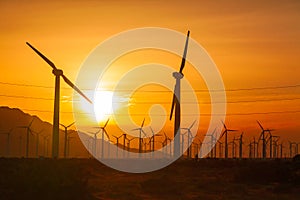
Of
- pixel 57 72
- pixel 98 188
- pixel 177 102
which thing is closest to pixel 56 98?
pixel 57 72

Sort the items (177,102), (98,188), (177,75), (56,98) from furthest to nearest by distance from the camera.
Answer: (177,75), (177,102), (56,98), (98,188)

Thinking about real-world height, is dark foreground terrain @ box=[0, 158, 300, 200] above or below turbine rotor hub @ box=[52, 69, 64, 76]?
below

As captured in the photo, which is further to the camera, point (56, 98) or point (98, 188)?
point (56, 98)

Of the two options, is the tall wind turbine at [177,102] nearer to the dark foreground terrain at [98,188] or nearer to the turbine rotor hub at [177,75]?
the turbine rotor hub at [177,75]

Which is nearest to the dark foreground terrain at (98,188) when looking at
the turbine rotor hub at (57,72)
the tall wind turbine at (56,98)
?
the tall wind turbine at (56,98)

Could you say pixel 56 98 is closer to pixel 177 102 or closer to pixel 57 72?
pixel 57 72

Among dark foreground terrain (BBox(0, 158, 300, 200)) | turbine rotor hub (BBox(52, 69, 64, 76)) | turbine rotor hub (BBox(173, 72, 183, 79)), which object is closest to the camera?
dark foreground terrain (BBox(0, 158, 300, 200))

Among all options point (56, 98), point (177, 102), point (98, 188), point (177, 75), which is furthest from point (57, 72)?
point (98, 188)

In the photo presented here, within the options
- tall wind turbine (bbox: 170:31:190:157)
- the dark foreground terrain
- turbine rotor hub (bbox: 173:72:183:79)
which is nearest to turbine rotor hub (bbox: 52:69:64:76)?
tall wind turbine (bbox: 170:31:190:157)

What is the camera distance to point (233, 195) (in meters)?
60.6

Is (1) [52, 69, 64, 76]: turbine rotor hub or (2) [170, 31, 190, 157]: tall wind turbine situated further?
(2) [170, 31, 190, 157]: tall wind turbine

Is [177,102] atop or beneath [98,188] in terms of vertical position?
atop

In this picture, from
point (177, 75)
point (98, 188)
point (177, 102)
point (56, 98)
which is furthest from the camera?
point (177, 75)

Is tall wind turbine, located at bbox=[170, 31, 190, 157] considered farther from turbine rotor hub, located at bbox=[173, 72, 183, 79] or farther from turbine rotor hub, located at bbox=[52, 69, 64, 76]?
turbine rotor hub, located at bbox=[52, 69, 64, 76]
